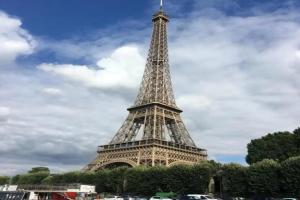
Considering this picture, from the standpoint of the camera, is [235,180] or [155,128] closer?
[235,180]

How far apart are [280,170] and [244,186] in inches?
313

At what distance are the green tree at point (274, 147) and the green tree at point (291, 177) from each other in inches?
955

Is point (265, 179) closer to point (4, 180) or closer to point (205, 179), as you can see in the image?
point (205, 179)

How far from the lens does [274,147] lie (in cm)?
9994

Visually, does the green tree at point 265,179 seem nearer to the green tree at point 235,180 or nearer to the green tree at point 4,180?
the green tree at point 235,180

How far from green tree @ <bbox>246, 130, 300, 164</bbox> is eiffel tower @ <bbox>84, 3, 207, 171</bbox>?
1786 centimetres

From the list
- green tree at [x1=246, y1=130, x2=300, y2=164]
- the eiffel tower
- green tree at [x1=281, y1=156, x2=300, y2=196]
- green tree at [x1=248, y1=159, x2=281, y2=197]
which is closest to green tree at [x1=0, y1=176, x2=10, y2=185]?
the eiffel tower

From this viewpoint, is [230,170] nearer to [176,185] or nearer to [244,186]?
[244,186]

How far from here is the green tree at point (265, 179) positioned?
73000 mm

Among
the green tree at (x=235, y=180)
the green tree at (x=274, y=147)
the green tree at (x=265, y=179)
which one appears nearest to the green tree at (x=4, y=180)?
the green tree at (x=274, y=147)

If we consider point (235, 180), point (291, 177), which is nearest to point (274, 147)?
point (235, 180)

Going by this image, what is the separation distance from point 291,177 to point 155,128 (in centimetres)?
4669

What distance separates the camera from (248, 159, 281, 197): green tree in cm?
7300

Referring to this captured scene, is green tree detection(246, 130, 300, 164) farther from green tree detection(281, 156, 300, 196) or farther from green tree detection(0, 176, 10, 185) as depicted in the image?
green tree detection(0, 176, 10, 185)
